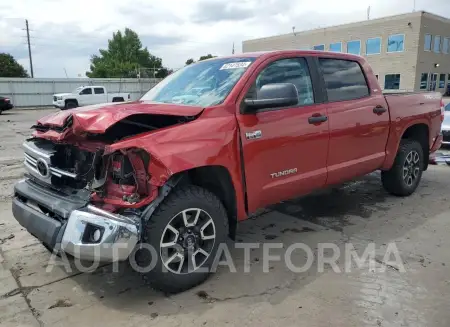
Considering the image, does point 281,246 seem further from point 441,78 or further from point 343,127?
point 441,78

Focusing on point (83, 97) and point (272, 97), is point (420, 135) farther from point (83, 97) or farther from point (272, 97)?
point (83, 97)

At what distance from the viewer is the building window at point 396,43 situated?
33.4 m

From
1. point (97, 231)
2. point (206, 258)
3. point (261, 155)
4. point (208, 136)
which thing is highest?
point (208, 136)

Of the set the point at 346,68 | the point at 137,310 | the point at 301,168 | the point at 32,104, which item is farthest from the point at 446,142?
the point at 32,104

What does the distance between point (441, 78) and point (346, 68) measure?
3852cm

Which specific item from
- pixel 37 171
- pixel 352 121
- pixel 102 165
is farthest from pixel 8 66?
pixel 102 165

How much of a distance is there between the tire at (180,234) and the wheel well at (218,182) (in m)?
0.12

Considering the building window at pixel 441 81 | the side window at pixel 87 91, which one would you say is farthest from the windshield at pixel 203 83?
the building window at pixel 441 81

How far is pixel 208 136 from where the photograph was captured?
298 centimetres

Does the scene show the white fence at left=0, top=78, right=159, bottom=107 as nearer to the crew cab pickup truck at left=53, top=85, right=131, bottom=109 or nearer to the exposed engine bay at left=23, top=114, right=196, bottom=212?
the crew cab pickup truck at left=53, top=85, right=131, bottom=109

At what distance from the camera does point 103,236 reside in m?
2.58

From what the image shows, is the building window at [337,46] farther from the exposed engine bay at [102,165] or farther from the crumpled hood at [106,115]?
the exposed engine bay at [102,165]

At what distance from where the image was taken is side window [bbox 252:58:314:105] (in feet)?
11.7

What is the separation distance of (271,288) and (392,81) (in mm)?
35818
